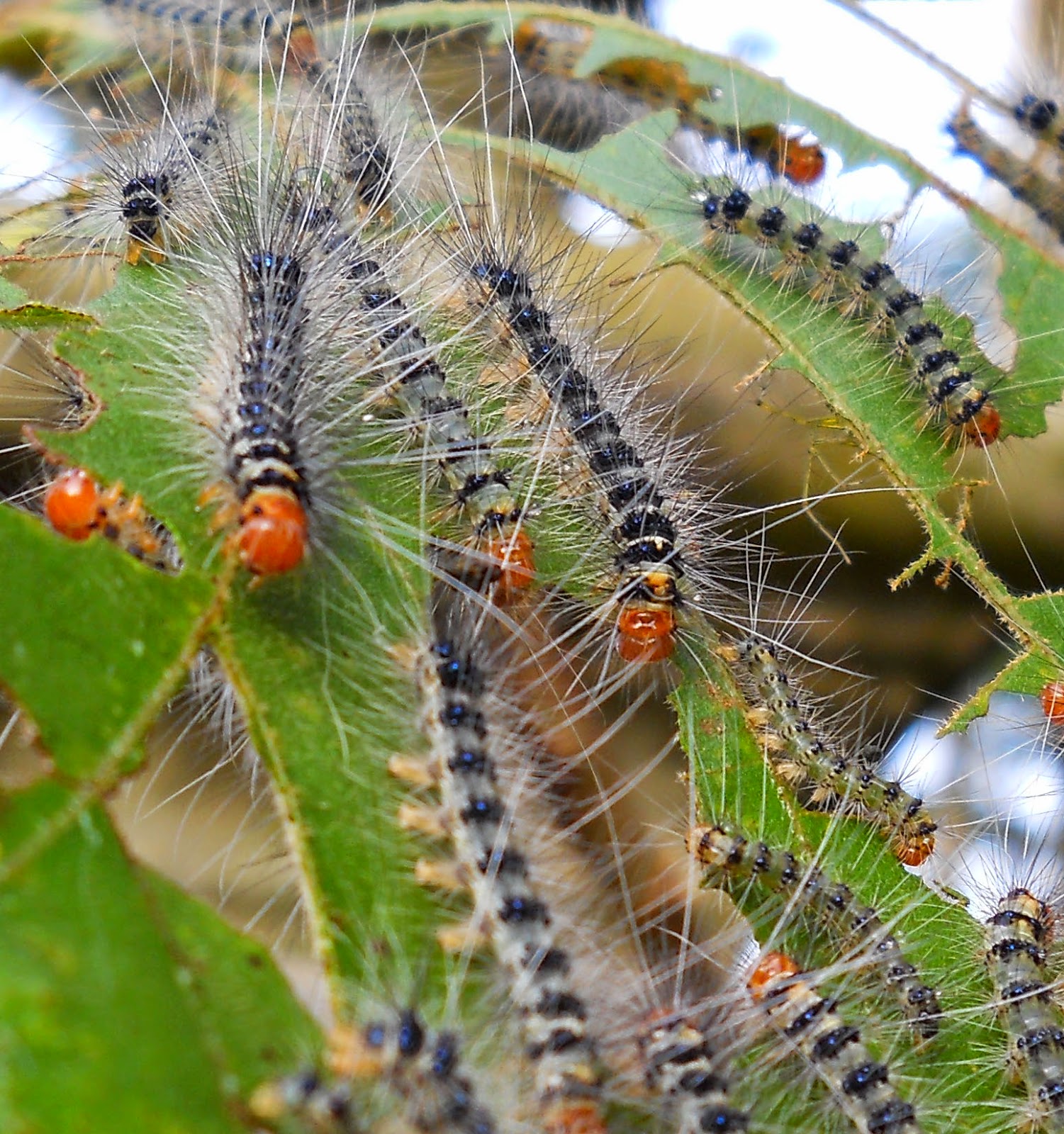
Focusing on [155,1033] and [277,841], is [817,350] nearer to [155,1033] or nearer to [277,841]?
[277,841]

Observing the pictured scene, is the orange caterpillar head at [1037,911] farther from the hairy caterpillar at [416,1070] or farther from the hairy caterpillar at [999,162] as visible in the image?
the hairy caterpillar at [999,162]

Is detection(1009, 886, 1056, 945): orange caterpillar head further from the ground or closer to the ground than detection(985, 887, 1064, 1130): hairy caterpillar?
further from the ground

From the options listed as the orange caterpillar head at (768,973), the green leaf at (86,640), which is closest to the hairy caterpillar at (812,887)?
the orange caterpillar head at (768,973)

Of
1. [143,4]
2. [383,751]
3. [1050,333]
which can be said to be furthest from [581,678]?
[143,4]

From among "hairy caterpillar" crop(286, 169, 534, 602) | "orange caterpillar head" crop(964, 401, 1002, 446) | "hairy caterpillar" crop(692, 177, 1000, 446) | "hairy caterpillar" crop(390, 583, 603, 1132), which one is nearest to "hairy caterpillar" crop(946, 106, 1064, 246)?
"hairy caterpillar" crop(692, 177, 1000, 446)

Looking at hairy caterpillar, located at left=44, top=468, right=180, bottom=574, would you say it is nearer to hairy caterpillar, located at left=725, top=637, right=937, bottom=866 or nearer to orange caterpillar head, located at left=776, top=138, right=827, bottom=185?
hairy caterpillar, located at left=725, top=637, right=937, bottom=866

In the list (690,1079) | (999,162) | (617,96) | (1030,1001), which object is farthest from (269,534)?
(999,162)

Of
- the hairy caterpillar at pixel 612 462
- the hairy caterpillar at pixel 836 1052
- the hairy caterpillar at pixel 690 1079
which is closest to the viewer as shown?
the hairy caterpillar at pixel 690 1079
